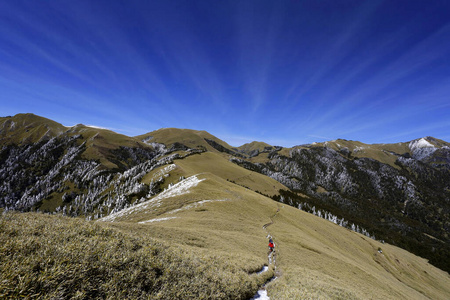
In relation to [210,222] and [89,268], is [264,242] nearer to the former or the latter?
[210,222]

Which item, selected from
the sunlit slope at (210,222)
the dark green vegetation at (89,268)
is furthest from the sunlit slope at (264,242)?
the dark green vegetation at (89,268)

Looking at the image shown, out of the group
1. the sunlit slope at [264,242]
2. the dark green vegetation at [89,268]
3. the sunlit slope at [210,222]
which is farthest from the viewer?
the sunlit slope at [210,222]

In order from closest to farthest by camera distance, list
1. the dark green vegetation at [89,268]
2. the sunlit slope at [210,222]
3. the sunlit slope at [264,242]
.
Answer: the dark green vegetation at [89,268], the sunlit slope at [264,242], the sunlit slope at [210,222]

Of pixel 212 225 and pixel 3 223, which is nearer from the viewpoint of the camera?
pixel 3 223

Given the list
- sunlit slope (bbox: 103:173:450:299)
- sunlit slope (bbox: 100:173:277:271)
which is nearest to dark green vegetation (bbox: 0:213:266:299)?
sunlit slope (bbox: 103:173:450:299)

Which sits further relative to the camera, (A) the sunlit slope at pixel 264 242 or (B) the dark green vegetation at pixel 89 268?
(A) the sunlit slope at pixel 264 242

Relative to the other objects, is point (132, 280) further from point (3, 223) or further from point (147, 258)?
point (3, 223)

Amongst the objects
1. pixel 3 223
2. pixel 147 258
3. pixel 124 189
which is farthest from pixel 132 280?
pixel 124 189

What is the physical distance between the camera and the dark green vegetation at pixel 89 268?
5.39 meters

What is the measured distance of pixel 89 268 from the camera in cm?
685

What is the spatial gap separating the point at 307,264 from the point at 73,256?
29569 millimetres

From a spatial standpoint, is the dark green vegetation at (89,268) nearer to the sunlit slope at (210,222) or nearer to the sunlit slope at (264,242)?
the sunlit slope at (264,242)

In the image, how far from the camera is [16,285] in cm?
493

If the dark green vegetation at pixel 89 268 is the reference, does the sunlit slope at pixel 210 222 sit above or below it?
below
